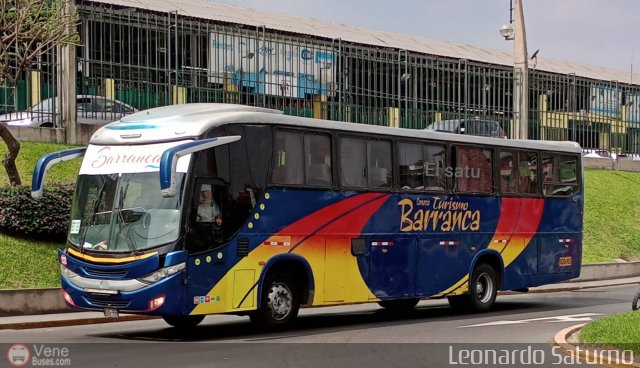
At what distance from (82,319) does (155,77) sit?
12.7 meters

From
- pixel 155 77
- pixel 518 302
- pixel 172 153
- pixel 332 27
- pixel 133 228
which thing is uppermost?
pixel 332 27

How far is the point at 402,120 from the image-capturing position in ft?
124

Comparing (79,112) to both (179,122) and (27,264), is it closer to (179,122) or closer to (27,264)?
(27,264)

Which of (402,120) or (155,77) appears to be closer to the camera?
(155,77)

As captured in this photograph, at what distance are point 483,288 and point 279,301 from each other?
6261mm

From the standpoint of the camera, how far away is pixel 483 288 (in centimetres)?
2214

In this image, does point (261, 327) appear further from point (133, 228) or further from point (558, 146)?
point (558, 146)

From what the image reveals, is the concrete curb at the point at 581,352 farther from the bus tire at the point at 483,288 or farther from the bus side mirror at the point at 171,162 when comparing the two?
the bus tire at the point at 483,288

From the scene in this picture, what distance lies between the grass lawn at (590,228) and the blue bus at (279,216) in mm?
4064

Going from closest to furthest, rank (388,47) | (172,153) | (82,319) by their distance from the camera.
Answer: (172,153), (82,319), (388,47)

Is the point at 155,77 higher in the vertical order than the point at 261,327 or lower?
higher

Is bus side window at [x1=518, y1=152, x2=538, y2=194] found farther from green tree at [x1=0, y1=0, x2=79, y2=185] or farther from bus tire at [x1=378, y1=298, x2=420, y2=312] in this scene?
green tree at [x1=0, y1=0, x2=79, y2=185]

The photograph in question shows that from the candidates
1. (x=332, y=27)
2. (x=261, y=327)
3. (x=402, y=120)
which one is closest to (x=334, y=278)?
(x=261, y=327)

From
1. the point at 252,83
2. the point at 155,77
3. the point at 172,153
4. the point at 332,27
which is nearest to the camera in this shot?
the point at 172,153
